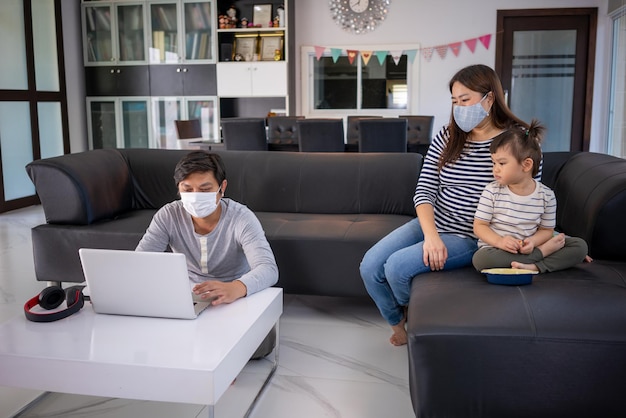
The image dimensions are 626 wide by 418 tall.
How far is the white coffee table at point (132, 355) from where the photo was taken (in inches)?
54.3

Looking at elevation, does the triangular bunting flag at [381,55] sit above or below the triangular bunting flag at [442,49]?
below

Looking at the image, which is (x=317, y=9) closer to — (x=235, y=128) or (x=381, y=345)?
(x=235, y=128)

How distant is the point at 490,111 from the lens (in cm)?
210

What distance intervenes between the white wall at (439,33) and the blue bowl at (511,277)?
4.91m

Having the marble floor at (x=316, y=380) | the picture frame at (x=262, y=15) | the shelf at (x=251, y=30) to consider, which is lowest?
the marble floor at (x=316, y=380)

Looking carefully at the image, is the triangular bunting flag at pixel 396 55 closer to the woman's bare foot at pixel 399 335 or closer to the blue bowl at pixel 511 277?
the woman's bare foot at pixel 399 335

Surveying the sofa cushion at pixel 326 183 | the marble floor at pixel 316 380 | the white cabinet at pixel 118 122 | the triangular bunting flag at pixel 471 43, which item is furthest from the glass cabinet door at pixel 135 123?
the marble floor at pixel 316 380

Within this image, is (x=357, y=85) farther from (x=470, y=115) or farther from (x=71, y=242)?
(x=470, y=115)

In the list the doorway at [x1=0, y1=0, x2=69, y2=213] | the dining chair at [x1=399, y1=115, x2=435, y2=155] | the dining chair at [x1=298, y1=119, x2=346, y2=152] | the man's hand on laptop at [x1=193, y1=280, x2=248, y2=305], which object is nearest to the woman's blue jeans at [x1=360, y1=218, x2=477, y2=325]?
the man's hand on laptop at [x1=193, y1=280, x2=248, y2=305]

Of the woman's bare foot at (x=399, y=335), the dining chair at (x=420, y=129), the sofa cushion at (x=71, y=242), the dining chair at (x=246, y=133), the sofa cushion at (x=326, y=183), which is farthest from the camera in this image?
the dining chair at (x=420, y=129)

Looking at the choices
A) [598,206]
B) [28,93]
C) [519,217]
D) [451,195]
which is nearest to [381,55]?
[28,93]

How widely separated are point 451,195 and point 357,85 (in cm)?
475

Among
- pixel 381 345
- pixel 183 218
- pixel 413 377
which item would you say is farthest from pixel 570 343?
pixel 183 218

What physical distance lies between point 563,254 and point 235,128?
10.6 feet
